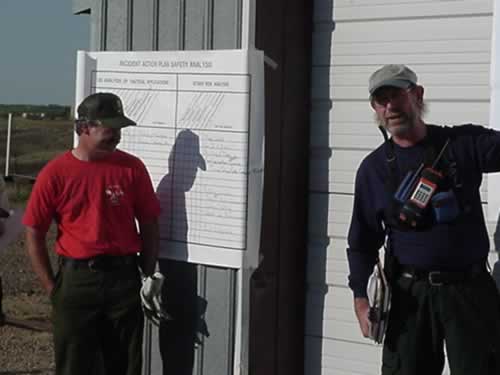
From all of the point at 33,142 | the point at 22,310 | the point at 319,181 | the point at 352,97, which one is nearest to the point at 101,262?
the point at 319,181

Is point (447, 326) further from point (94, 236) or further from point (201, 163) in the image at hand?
point (94, 236)

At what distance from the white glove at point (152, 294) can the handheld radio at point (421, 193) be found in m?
1.33

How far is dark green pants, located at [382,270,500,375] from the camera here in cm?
339

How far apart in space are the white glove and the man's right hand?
3.30 ft

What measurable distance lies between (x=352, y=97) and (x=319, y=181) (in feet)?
1.53

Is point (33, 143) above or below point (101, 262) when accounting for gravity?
above

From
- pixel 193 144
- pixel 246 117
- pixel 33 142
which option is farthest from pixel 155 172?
pixel 33 142

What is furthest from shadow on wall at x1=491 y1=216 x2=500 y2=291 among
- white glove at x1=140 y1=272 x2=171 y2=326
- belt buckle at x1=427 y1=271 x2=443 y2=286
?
white glove at x1=140 y1=272 x2=171 y2=326

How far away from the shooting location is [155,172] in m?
4.44

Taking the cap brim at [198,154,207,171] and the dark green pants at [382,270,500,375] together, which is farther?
the cap brim at [198,154,207,171]

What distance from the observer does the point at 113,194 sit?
416 centimetres

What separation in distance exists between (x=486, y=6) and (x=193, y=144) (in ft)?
5.00

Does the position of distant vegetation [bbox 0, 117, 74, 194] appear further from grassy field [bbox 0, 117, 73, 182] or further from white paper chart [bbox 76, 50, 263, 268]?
white paper chart [bbox 76, 50, 263, 268]

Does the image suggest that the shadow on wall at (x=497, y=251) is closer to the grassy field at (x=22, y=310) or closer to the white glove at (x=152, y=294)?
the white glove at (x=152, y=294)
